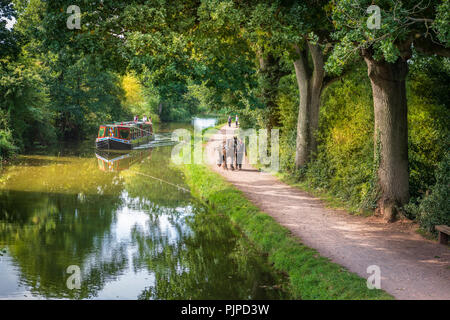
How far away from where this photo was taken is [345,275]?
7977mm

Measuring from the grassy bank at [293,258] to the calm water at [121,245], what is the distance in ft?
0.97

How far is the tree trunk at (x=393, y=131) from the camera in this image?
38.1 feet

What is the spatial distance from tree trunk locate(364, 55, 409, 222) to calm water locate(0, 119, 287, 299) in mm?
3568

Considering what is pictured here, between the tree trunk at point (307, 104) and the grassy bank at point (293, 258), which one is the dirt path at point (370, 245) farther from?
the tree trunk at point (307, 104)

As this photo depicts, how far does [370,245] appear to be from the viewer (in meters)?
9.88

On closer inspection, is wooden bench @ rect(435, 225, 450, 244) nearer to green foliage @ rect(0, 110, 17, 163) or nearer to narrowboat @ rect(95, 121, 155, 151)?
green foliage @ rect(0, 110, 17, 163)

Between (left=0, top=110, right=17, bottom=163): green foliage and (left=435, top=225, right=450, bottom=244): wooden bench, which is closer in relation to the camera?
(left=435, top=225, right=450, bottom=244): wooden bench

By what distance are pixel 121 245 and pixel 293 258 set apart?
3.97 meters

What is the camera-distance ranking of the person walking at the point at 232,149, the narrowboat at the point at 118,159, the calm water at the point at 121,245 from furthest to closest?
the narrowboat at the point at 118,159
the person walking at the point at 232,149
the calm water at the point at 121,245

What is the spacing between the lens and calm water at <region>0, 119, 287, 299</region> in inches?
335

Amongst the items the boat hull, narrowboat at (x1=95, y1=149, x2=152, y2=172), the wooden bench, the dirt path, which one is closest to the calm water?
the dirt path

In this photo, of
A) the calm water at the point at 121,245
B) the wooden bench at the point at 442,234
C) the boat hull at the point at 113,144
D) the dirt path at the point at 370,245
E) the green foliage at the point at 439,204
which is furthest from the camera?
the boat hull at the point at 113,144

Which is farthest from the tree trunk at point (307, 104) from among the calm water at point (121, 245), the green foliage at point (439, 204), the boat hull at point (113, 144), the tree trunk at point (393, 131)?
the boat hull at point (113, 144)

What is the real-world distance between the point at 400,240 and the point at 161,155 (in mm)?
23195
